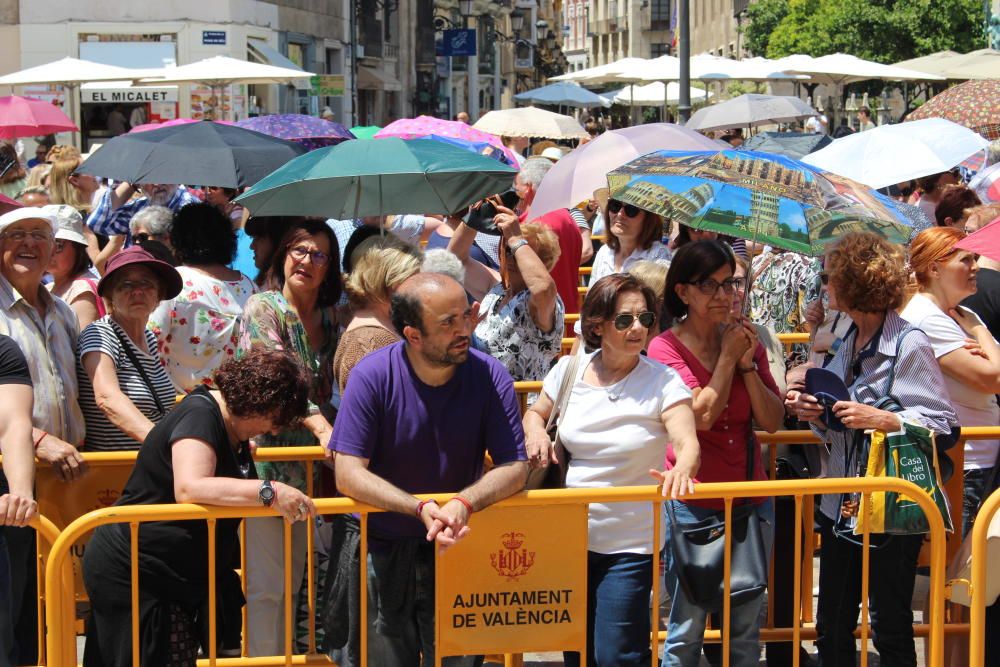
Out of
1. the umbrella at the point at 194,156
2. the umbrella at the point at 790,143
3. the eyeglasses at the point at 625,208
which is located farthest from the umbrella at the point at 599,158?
the umbrella at the point at 790,143

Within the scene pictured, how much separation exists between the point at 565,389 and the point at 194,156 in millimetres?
3789

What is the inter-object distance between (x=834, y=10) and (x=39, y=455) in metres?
40.1

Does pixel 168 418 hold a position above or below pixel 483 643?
above

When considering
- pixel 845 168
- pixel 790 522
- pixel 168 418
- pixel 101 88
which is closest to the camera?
pixel 168 418

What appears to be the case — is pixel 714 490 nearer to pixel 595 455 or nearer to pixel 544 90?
pixel 595 455

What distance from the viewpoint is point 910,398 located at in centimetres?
472

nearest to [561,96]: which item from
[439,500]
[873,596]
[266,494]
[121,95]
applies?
[121,95]

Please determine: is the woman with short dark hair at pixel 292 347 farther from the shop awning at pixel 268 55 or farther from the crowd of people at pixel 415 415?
the shop awning at pixel 268 55

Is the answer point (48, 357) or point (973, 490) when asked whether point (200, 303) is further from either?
point (973, 490)

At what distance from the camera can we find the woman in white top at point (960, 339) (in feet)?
17.2

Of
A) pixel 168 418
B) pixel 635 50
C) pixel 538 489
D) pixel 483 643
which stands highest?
pixel 635 50

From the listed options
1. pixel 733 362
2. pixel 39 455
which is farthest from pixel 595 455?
pixel 39 455

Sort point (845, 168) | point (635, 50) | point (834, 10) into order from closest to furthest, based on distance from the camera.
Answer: point (845, 168)
point (834, 10)
point (635, 50)

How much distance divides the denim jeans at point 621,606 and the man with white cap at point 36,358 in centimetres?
194
